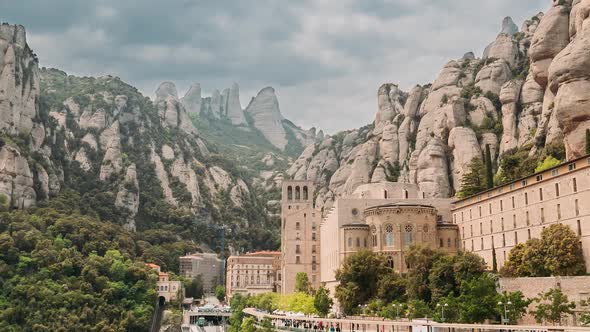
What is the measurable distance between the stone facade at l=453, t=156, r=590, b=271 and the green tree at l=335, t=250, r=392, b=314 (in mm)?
12180

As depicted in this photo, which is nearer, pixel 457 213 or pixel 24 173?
pixel 457 213

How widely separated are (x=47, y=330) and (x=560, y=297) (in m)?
70.5

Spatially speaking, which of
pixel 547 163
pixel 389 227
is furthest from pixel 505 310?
pixel 547 163

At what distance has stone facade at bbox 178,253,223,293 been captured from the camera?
491 feet

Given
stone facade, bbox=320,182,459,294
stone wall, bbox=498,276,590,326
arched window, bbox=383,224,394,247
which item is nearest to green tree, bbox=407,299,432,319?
stone wall, bbox=498,276,590,326

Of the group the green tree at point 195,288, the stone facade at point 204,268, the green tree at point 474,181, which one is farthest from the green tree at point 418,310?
the stone facade at point 204,268

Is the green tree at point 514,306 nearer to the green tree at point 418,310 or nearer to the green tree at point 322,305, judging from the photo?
the green tree at point 418,310

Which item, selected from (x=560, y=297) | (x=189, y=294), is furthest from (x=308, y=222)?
(x=560, y=297)

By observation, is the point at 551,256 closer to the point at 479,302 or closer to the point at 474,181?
the point at 479,302

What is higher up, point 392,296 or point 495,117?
point 495,117

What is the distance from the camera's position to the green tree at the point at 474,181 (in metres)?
91.3

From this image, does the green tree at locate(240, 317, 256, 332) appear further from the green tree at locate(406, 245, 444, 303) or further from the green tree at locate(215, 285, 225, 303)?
the green tree at locate(215, 285, 225, 303)

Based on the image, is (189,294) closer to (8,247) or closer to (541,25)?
(8,247)

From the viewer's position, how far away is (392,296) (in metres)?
70.2
